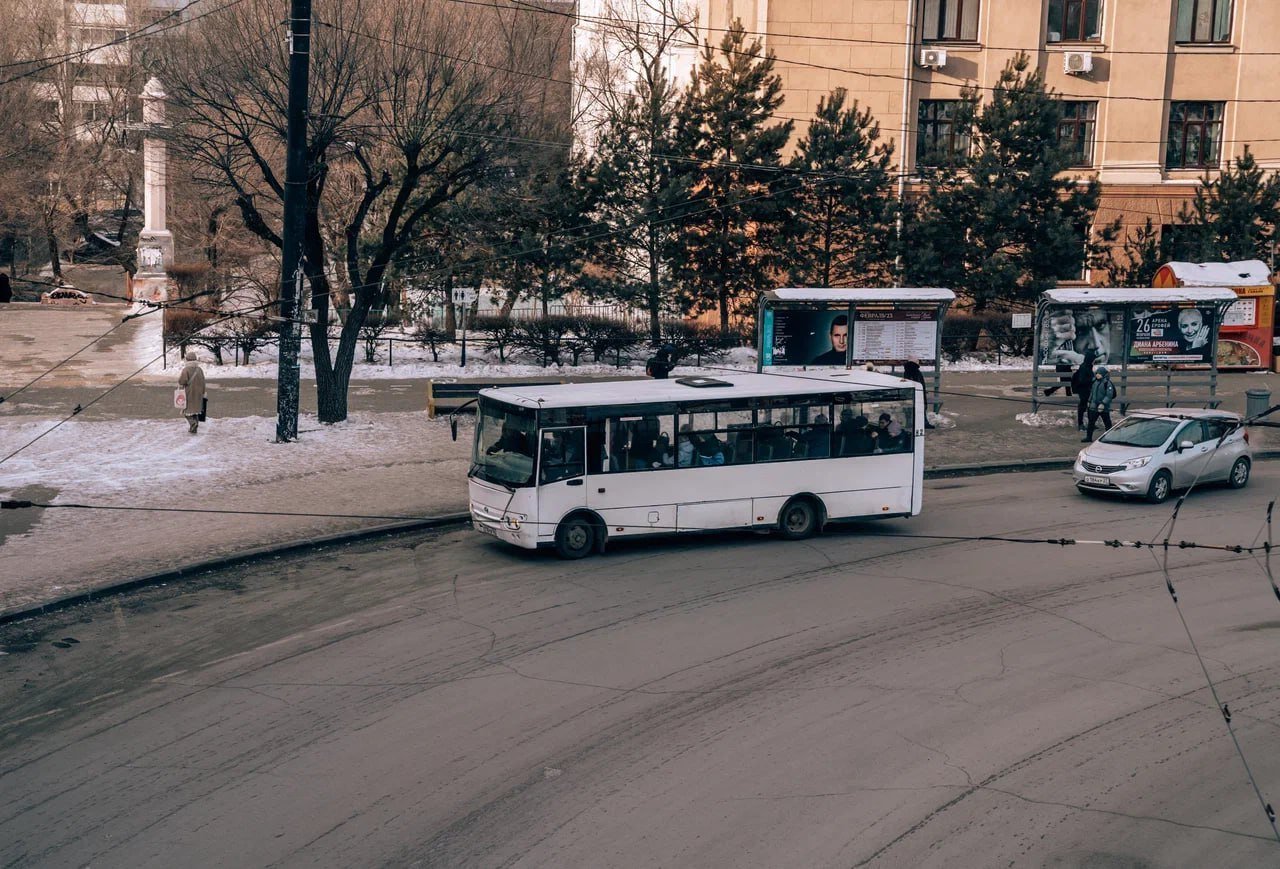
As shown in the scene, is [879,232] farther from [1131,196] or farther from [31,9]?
[31,9]

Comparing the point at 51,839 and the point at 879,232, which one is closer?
the point at 51,839

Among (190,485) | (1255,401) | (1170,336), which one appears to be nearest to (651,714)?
(190,485)

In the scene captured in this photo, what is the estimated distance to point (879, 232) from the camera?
134 feet

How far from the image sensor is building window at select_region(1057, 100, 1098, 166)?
46.7 m

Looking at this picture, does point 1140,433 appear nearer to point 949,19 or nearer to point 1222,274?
point 1222,274

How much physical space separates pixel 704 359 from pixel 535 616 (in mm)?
24878

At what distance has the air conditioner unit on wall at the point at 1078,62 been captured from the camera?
4581 cm

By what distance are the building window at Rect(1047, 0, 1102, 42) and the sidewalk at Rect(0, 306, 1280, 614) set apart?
1734 centimetres

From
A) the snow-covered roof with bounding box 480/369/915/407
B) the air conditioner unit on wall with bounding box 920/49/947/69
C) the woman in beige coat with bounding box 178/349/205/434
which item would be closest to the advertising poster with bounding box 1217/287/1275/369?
the air conditioner unit on wall with bounding box 920/49/947/69

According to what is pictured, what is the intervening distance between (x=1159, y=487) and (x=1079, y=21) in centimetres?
3071

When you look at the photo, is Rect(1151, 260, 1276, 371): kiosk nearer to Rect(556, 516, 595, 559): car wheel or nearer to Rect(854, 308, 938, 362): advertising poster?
Rect(854, 308, 938, 362): advertising poster

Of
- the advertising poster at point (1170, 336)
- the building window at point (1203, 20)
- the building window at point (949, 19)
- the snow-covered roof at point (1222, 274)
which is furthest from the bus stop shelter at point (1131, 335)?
the building window at point (1203, 20)

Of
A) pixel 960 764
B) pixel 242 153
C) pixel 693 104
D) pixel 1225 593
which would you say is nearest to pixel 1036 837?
pixel 960 764

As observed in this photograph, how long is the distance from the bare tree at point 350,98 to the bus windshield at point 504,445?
7612 millimetres
